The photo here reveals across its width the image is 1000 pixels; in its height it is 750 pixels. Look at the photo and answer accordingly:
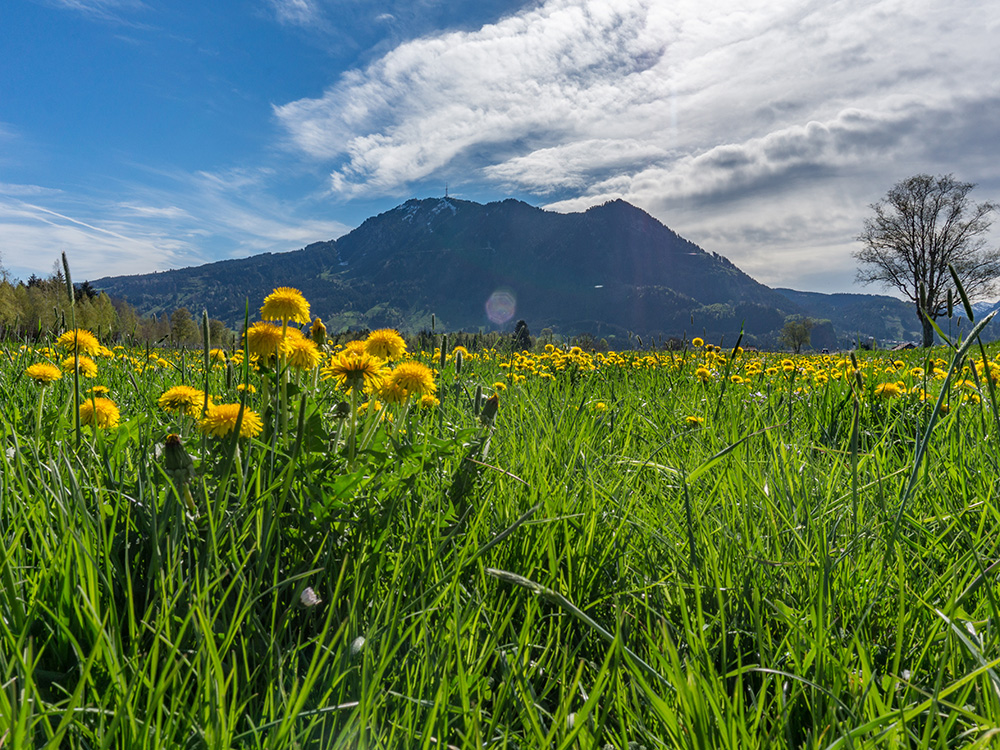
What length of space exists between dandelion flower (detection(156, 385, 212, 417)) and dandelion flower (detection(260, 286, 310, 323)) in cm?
42

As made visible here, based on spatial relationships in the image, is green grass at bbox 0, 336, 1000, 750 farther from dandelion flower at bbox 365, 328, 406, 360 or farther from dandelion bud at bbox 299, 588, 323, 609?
dandelion flower at bbox 365, 328, 406, 360

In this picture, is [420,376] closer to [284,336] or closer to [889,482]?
[284,336]

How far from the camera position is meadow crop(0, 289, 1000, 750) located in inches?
35.0

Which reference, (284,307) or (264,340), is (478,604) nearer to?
(264,340)

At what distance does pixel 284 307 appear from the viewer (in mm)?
2203

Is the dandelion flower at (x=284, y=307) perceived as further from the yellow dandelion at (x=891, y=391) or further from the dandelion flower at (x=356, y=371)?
the yellow dandelion at (x=891, y=391)

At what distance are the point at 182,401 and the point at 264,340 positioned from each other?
1.42 feet

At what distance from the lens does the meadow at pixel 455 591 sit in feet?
2.92

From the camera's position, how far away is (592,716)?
1.08 metres

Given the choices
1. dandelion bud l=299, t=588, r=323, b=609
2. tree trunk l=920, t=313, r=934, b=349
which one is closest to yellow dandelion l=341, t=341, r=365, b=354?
dandelion bud l=299, t=588, r=323, b=609

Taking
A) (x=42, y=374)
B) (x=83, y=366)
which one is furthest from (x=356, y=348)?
(x=83, y=366)

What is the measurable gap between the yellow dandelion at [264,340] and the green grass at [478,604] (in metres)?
0.37

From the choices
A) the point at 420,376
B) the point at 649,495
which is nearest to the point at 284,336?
the point at 420,376

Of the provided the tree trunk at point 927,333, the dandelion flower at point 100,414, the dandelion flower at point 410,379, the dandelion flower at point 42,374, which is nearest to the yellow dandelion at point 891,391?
the tree trunk at point 927,333
